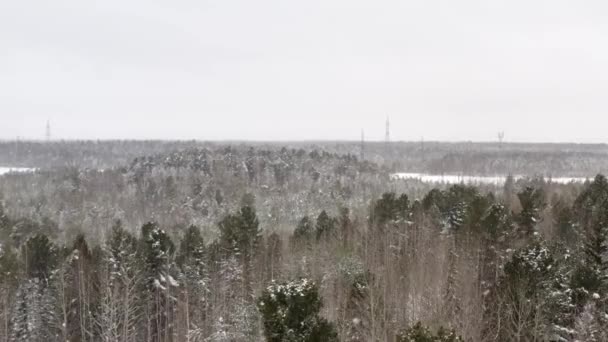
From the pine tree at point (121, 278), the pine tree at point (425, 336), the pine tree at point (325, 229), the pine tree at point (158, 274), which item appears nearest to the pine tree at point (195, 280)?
the pine tree at point (158, 274)

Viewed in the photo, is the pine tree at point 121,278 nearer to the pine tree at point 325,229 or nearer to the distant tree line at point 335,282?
the distant tree line at point 335,282

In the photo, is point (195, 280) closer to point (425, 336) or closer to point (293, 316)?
point (293, 316)

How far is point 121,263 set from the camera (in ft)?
102

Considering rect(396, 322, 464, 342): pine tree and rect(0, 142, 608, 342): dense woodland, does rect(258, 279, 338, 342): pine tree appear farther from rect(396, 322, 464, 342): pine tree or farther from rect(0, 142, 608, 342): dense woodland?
rect(396, 322, 464, 342): pine tree

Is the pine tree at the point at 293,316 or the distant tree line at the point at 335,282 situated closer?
the pine tree at the point at 293,316

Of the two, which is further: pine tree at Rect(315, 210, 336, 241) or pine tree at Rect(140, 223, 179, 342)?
pine tree at Rect(315, 210, 336, 241)

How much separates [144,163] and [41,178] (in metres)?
25.1

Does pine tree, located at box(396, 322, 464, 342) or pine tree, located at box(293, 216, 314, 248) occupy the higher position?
pine tree, located at box(396, 322, 464, 342)

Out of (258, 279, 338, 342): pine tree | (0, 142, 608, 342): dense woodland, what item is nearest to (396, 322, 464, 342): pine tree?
(0, 142, 608, 342): dense woodland

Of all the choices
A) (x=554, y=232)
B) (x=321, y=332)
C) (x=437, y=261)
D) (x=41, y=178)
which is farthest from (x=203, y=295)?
(x=41, y=178)

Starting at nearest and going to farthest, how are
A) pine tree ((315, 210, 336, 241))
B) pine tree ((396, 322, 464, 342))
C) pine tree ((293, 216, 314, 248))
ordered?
pine tree ((396, 322, 464, 342)) → pine tree ((293, 216, 314, 248)) → pine tree ((315, 210, 336, 241))

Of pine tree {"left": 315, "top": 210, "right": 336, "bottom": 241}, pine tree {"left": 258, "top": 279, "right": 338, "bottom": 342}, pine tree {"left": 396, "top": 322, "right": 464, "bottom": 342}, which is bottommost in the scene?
pine tree {"left": 315, "top": 210, "right": 336, "bottom": 241}

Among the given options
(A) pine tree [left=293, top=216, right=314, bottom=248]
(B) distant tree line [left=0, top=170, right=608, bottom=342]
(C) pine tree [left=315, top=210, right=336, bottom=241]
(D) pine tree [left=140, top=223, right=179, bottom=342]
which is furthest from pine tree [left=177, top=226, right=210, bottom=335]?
(C) pine tree [left=315, top=210, right=336, bottom=241]

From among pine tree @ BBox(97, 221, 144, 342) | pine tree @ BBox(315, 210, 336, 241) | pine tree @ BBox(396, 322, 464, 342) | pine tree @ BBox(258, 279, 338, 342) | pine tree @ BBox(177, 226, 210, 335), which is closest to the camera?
pine tree @ BBox(396, 322, 464, 342)
